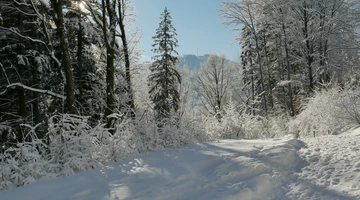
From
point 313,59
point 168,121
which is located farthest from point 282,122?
point 168,121

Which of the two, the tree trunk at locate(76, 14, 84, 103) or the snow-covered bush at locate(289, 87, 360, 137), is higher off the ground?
the tree trunk at locate(76, 14, 84, 103)

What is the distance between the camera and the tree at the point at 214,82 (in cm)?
2578

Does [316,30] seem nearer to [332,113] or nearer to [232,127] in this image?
[332,113]

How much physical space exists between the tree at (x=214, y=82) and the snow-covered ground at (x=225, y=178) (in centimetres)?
2154

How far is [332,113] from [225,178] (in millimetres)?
5428

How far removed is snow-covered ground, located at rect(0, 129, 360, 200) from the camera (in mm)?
2725

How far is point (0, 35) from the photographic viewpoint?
28.4ft

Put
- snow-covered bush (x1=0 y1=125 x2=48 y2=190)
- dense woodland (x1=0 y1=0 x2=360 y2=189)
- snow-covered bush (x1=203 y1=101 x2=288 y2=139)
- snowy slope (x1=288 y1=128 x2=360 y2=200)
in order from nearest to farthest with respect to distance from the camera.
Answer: snowy slope (x1=288 y1=128 x2=360 y2=200) < snow-covered bush (x1=0 y1=125 x2=48 y2=190) < dense woodland (x1=0 y1=0 x2=360 y2=189) < snow-covered bush (x1=203 y1=101 x2=288 y2=139)

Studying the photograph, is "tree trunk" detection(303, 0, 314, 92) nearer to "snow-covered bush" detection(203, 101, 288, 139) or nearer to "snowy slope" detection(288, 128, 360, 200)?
"snow-covered bush" detection(203, 101, 288, 139)

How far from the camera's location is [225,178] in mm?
3211

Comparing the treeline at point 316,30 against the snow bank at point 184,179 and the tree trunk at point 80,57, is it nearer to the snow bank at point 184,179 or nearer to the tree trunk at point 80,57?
the tree trunk at point 80,57

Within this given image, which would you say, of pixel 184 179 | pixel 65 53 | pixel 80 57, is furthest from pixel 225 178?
pixel 80 57

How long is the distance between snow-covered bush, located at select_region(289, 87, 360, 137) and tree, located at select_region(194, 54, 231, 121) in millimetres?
17246

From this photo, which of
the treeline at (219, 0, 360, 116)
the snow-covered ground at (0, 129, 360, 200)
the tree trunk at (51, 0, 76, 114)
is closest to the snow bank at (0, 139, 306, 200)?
the snow-covered ground at (0, 129, 360, 200)
